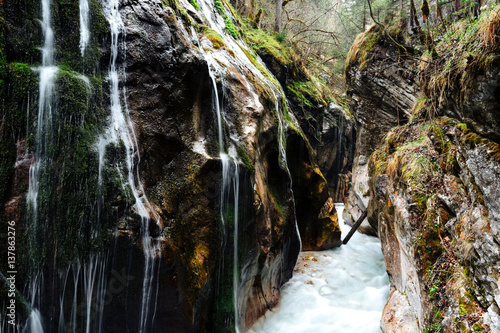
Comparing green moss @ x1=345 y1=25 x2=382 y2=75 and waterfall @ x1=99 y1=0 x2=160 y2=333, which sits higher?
green moss @ x1=345 y1=25 x2=382 y2=75

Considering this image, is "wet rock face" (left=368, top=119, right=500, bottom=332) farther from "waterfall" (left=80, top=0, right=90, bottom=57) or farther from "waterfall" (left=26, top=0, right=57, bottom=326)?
"waterfall" (left=80, top=0, right=90, bottom=57)

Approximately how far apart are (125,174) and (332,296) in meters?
5.48

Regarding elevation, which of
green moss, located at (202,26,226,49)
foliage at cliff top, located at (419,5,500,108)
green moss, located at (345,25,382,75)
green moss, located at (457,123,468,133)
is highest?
green moss, located at (345,25,382,75)

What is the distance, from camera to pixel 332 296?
661cm

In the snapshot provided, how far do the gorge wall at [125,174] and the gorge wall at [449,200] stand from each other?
2.64m

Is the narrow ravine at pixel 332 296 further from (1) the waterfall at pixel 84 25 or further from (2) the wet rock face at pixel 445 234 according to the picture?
(1) the waterfall at pixel 84 25

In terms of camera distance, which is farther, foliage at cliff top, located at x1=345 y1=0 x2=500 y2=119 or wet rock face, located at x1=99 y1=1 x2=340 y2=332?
wet rock face, located at x1=99 y1=1 x2=340 y2=332

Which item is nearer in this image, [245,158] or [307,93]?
[245,158]

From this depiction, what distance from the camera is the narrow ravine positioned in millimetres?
5543

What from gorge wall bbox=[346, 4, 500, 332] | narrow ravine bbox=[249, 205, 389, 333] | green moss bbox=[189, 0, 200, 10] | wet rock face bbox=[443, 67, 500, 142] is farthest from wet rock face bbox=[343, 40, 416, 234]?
green moss bbox=[189, 0, 200, 10]

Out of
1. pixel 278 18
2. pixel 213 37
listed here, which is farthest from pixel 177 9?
pixel 278 18

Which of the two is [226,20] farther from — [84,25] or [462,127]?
[462,127]

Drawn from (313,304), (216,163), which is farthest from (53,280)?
(313,304)

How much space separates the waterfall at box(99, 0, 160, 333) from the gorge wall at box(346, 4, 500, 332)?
377 cm
